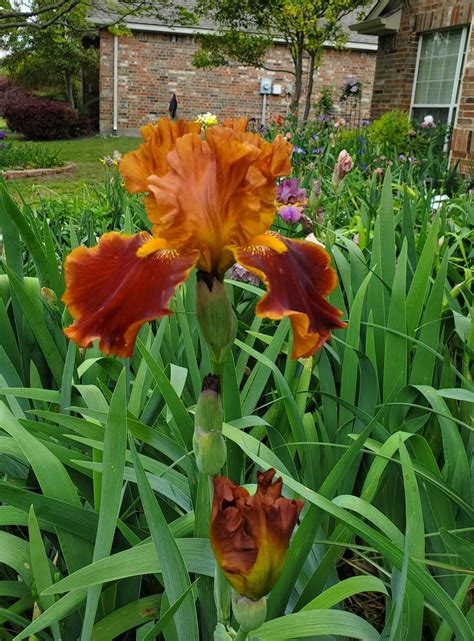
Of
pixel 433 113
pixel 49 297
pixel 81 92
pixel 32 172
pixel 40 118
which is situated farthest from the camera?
pixel 81 92

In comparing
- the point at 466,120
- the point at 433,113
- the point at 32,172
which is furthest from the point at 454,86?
the point at 32,172

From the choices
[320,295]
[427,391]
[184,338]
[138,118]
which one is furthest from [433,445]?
[138,118]

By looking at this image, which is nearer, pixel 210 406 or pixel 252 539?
pixel 252 539

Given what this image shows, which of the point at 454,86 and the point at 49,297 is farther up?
the point at 454,86

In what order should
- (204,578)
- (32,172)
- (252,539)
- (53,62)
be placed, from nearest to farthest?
(252,539)
(204,578)
(32,172)
(53,62)

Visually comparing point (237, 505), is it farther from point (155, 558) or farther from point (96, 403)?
point (96, 403)

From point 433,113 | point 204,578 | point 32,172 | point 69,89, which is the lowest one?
point 32,172

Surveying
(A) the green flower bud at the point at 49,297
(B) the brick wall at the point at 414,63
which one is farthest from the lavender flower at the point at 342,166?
(B) the brick wall at the point at 414,63

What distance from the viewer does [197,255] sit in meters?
0.62

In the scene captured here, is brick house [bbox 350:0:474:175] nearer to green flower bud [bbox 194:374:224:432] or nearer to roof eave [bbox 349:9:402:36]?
roof eave [bbox 349:9:402:36]

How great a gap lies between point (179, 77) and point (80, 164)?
757 cm

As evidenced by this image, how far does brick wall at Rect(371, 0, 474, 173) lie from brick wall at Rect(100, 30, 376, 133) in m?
8.57

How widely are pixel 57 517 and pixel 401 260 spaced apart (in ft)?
2.89

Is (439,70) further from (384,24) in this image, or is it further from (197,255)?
(197,255)
